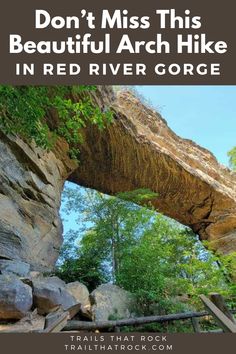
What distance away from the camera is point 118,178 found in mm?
13375

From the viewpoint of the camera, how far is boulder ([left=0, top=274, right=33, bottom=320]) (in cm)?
458

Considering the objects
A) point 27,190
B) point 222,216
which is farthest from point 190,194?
point 27,190

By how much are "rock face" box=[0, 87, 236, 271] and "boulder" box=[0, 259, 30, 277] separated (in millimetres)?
263

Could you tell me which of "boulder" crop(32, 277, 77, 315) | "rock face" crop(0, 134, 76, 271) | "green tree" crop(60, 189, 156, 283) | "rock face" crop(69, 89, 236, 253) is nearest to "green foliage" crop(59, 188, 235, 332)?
"green tree" crop(60, 189, 156, 283)

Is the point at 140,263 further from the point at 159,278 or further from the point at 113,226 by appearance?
the point at 113,226

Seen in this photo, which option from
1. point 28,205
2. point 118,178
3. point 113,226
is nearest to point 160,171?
point 118,178

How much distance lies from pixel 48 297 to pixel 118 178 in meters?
8.48

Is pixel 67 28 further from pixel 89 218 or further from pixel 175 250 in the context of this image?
pixel 175 250

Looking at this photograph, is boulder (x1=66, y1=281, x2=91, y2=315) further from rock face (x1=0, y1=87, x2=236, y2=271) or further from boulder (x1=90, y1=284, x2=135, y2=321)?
rock face (x1=0, y1=87, x2=236, y2=271)

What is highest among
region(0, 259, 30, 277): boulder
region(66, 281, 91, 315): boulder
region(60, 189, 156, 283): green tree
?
region(60, 189, 156, 283): green tree

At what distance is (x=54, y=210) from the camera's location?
9289 millimetres

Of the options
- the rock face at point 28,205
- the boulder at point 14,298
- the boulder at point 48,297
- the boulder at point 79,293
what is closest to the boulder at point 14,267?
the rock face at point 28,205

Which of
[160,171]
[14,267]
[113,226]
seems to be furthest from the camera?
[160,171]

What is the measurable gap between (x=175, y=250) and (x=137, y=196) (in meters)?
3.23
